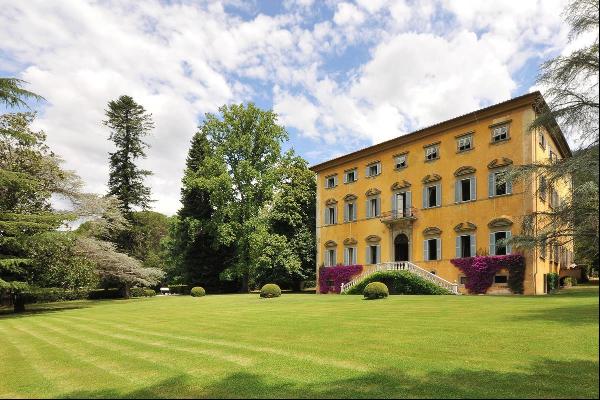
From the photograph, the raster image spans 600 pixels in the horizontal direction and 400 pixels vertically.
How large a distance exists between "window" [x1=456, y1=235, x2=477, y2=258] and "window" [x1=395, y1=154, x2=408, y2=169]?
7940mm

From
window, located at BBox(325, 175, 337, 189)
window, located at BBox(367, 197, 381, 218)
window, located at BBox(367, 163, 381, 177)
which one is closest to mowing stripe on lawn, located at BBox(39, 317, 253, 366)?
window, located at BBox(367, 197, 381, 218)

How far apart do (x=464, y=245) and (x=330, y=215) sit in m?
14.6

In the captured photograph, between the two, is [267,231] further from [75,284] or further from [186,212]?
[75,284]

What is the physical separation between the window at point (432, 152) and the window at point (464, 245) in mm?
6631

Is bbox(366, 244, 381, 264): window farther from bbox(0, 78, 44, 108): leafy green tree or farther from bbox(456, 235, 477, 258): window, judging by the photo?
bbox(0, 78, 44, 108): leafy green tree

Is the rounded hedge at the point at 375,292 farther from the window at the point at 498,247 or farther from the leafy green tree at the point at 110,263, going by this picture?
the leafy green tree at the point at 110,263

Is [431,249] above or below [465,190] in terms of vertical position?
below

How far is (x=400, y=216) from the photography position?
1446 inches

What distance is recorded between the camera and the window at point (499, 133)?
3036cm

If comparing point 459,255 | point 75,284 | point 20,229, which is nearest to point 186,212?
point 75,284

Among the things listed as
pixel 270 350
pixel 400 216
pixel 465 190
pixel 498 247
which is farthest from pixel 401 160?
pixel 270 350

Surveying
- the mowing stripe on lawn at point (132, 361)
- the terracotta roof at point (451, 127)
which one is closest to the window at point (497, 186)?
the terracotta roof at point (451, 127)

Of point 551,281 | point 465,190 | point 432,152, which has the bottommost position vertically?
point 551,281

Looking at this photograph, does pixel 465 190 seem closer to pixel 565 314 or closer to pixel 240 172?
pixel 565 314
